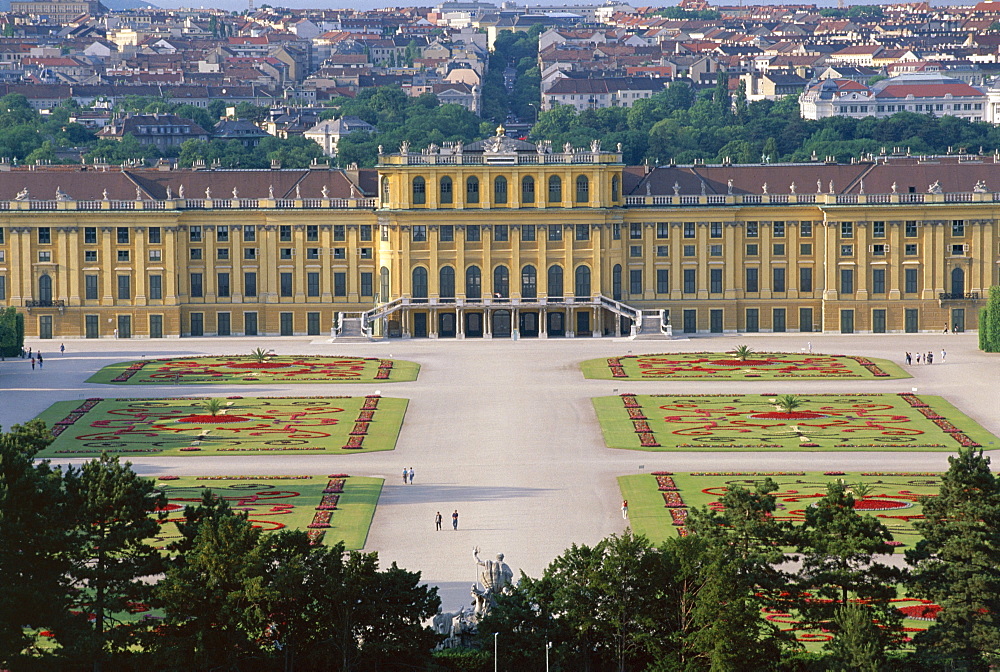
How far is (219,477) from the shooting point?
8094 cm

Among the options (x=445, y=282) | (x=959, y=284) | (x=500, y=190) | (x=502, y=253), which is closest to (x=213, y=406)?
(x=445, y=282)

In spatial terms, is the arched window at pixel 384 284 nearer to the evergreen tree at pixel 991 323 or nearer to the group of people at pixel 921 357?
the group of people at pixel 921 357

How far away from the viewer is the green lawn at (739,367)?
10994 centimetres

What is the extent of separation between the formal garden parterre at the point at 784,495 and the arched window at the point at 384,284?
181 ft

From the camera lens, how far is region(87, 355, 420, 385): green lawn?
109562 millimetres

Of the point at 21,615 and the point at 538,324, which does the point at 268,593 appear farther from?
the point at 538,324

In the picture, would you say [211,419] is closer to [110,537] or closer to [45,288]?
[110,537]

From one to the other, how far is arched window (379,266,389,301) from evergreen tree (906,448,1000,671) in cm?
7984

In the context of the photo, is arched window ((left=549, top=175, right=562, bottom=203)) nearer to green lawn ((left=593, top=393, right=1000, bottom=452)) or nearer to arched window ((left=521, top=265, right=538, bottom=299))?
arched window ((left=521, top=265, right=538, bottom=299))

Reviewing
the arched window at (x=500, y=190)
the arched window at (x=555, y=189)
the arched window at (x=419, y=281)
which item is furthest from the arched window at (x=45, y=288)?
the arched window at (x=555, y=189)

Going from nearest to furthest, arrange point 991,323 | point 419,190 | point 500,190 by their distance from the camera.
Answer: point 991,323
point 419,190
point 500,190

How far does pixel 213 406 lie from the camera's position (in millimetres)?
96812

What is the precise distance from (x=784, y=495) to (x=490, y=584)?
20810 mm

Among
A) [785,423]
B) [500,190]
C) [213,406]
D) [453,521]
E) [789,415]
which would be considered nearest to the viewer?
[453,521]
